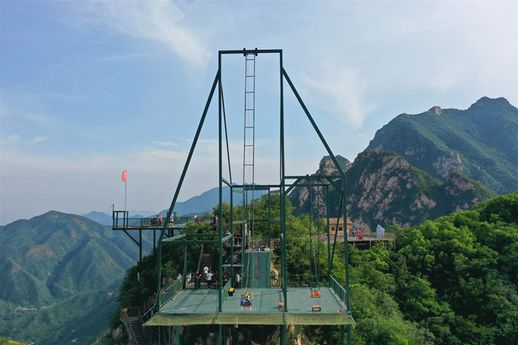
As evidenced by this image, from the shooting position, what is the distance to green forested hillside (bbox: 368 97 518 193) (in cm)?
14838

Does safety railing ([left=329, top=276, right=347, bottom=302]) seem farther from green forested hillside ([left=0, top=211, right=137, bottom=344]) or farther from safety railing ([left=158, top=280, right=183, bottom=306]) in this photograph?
green forested hillside ([left=0, top=211, right=137, bottom=344])

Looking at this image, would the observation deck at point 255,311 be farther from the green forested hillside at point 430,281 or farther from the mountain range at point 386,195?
the mountain range at point 386,195

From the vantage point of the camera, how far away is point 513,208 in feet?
138

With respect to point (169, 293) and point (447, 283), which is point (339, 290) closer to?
point (169, 293)

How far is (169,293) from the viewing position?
53.7ft

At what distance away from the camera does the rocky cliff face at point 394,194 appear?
338 ft

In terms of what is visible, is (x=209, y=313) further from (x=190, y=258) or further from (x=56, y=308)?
(x=56, y=308)

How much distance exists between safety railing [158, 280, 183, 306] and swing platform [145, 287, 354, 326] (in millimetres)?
205

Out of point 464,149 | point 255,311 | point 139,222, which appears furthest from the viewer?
point 464,149

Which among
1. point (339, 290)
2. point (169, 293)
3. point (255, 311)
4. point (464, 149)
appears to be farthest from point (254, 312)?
point (464, 149)

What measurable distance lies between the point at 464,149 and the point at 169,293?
188 meters

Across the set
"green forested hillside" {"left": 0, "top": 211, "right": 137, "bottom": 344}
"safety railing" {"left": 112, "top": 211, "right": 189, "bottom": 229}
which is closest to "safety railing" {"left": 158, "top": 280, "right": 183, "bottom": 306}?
"safety railing" {"left": 112, "top": 211, "right": 189, "bottom": 229}

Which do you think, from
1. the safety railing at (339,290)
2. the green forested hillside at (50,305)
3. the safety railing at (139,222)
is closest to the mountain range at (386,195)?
the green forested hillside at (50,305)

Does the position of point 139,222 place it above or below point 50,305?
above
